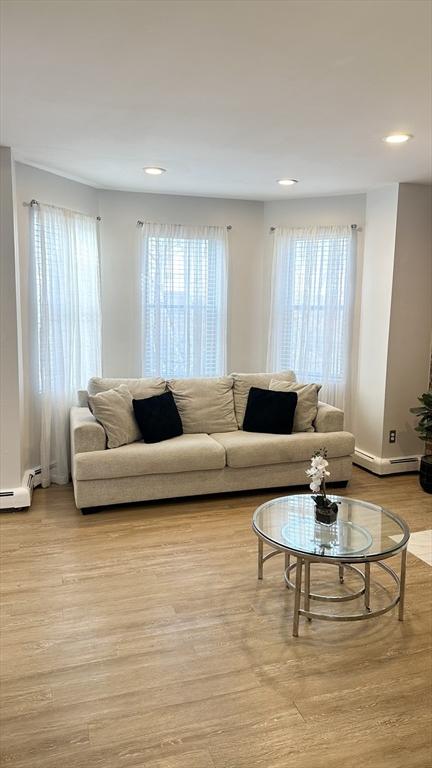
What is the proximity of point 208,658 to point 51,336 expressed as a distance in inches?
113

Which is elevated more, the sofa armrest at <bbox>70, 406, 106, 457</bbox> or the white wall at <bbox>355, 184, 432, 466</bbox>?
the white wall at <bbox>355, 184, 432, 466</bbox>

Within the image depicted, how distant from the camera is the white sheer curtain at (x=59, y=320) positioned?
13.8 feet

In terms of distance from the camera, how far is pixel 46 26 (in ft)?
6.38

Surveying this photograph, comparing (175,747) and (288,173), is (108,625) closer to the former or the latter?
(175,747)

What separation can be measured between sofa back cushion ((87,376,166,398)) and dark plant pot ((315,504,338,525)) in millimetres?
2117

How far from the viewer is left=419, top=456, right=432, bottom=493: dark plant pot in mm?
4387

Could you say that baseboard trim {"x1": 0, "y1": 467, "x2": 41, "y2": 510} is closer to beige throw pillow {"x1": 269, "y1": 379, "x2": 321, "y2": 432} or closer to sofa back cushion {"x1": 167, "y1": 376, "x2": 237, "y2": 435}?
sofa back cushion {"x1": 167, "y1": 376, "x2": 237, "y2": 435}

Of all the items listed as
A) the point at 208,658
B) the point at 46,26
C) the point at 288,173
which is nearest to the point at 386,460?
the point at 288,173

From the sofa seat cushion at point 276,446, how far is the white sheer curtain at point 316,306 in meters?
0.90

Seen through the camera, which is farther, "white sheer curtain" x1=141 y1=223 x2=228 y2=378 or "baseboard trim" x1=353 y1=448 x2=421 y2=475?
"white sheer curtain" x1=141 y1=223 x2=228 y2=378

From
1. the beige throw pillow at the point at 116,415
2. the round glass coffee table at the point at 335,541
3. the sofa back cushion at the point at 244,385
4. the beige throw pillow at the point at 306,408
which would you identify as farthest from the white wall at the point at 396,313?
the beige throw pillow at the point at 116,415

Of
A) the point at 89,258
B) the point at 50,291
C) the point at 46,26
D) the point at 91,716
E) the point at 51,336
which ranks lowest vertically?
the point at 91,716

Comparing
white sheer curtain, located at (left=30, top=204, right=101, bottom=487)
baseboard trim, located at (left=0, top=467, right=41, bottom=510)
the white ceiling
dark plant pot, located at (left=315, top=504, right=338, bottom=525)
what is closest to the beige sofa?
white sheer curtain, located at (left=30, top=204, right=101, bottom=487)

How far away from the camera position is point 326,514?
2734mm
